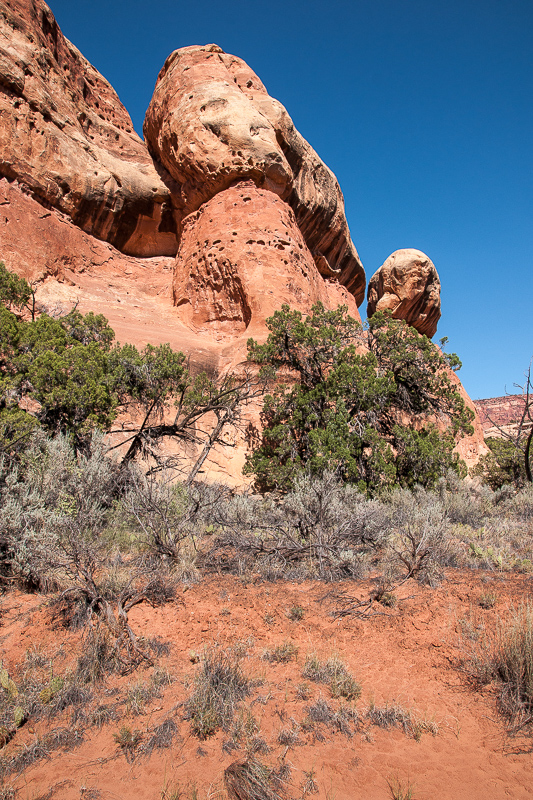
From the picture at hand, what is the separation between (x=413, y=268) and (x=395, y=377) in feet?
40.6

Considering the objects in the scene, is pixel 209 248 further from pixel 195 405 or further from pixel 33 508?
pixel 33 508

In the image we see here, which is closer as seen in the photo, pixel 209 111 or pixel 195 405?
pixel 195 405

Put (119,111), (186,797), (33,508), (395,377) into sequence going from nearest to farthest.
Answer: (186,797) → (33,508) → (395,377) → (119,111)

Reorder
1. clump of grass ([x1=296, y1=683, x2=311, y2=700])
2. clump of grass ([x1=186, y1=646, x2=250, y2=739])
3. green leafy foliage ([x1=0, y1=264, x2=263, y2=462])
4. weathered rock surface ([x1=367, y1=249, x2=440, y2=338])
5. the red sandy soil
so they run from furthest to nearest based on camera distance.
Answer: weathered rock surface ([x1=367, y1=249, x2=440, y2=338])
green leafy foliage ([x1=0, y1=264, x2=263, y2=462])
clump of grass ([x1=296, y1=683, x2=311, y2=700])
clump of grass ([x1=186, y1=646, x2=250, y2=739])
the red sandy soil

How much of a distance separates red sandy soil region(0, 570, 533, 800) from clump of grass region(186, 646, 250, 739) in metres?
0.08

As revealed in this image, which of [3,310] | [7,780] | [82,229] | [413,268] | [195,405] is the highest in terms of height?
[413,268]

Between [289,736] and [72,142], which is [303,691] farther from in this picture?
[72,142]

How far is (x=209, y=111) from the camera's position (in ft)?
53.8

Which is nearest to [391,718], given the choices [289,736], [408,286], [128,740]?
[289,736]

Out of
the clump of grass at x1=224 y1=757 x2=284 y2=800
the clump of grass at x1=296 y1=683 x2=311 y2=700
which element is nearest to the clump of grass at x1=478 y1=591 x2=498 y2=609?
the clump of grass at x1=296 y1=683 x2=311 y2=700

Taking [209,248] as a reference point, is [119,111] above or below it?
above

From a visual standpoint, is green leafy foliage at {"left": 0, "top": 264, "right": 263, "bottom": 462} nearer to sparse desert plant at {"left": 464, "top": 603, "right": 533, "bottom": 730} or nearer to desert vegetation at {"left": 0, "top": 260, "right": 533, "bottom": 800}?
desert vegetation at {"left": 0, "top": 260, "right": 533, "bottom": 800}

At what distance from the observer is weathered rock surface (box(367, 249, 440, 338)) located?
75.8ft

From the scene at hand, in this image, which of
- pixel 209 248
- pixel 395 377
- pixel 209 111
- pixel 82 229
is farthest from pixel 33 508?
pixel 209 111
